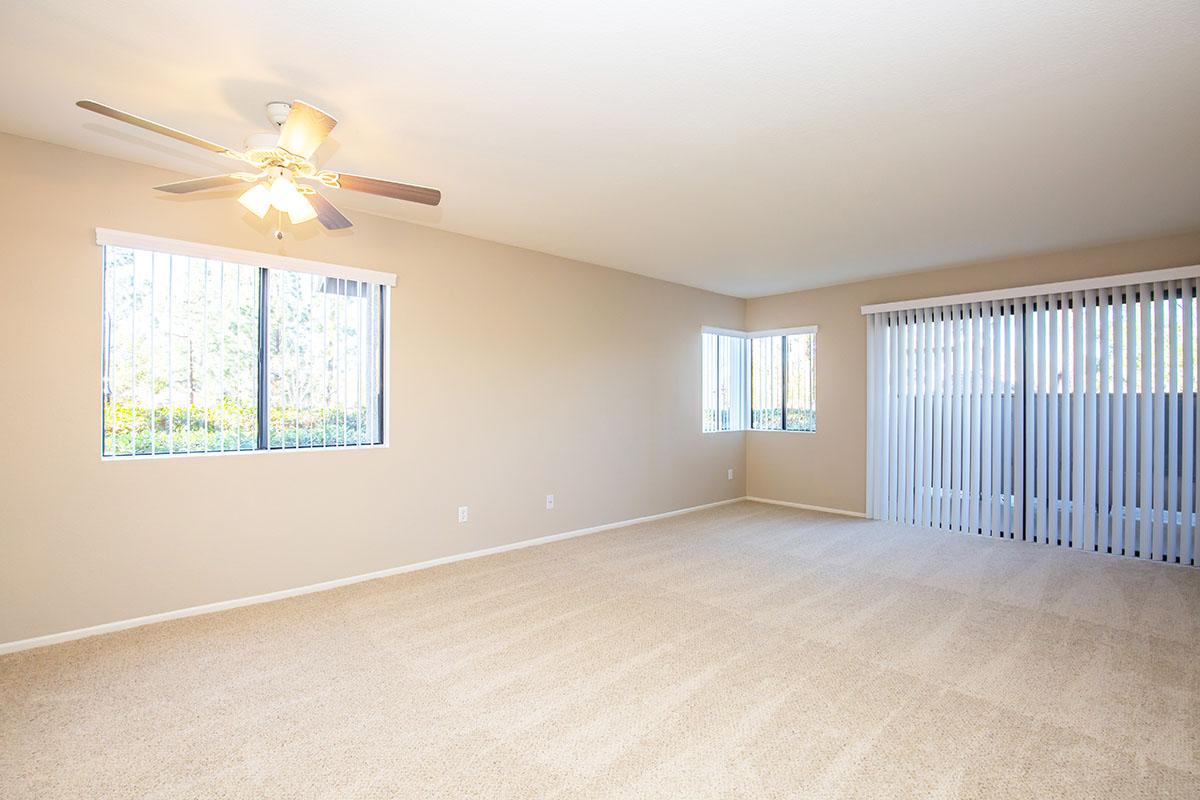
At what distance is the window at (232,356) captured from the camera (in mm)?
3182

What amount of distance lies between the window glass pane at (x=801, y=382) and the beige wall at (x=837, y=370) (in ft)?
0.35

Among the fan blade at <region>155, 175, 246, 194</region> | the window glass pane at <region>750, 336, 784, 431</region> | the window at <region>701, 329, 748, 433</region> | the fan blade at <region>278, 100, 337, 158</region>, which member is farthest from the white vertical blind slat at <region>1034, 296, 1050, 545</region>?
the fan blade at <region>155, 175, 246, 194</region>

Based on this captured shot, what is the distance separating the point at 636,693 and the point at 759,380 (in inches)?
207

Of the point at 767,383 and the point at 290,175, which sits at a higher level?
the point at 290,175

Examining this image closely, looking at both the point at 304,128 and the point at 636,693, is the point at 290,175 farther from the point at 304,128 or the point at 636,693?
the point at 636,693

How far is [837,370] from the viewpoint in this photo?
Result: 6375mm

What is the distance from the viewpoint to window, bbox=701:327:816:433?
6707mm

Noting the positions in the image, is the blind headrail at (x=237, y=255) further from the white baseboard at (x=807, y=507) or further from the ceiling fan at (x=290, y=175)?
the white baseboard at (x=807, y=507)

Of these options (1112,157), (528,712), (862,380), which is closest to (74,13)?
(528,712)

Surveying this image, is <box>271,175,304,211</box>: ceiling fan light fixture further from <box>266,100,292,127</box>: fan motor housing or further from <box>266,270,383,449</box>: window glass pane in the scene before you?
<box>266,270,383,449</box>: window glass pane

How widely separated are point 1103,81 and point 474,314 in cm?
384

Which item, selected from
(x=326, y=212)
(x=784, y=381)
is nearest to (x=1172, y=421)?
(x=784, y=381)

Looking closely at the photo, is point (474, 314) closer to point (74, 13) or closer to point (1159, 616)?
point (74, 13)

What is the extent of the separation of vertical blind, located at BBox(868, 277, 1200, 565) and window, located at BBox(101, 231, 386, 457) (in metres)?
5.01
